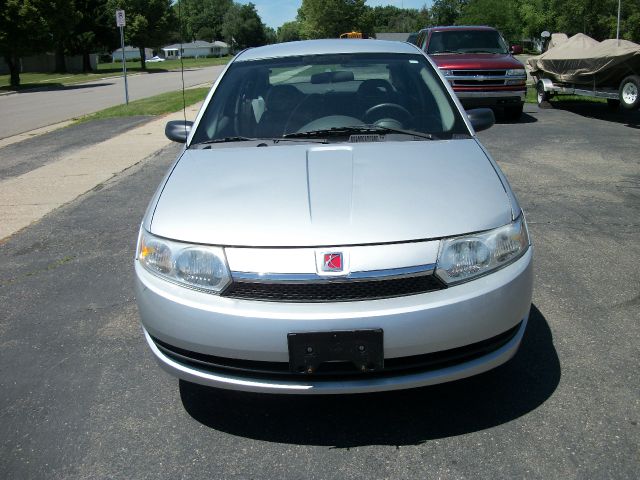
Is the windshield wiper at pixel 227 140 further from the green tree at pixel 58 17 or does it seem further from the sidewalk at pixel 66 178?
the green tree at pixel 58 17

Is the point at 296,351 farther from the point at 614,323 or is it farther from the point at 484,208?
the point at 614,323

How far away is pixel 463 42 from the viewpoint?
1383 centimetres

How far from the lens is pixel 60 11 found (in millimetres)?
35312

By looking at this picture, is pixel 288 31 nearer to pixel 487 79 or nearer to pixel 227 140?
pixel 487 79

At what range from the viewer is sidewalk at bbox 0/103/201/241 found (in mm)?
7066

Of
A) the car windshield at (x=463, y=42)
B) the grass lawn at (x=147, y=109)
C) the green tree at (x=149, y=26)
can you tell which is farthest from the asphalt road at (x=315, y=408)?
the green tree at (x=149, y=26)

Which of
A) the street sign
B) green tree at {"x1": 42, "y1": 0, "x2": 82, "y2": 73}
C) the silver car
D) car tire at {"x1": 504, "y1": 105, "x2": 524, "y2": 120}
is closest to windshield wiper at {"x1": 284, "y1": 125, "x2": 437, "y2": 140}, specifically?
the silver car

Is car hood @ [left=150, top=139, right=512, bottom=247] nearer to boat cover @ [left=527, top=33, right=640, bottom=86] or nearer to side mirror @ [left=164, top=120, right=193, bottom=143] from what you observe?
side mirror @ [left=164, top=120, right=193, bottom=143]

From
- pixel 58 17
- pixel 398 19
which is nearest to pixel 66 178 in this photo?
pixel 58 17

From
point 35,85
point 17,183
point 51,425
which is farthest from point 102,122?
point 35,85

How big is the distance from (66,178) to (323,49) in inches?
224

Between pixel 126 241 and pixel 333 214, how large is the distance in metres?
3.55

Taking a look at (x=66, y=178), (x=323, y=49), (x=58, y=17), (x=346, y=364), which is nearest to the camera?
(x=346, y=364)

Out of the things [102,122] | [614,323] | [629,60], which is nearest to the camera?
[614,323]
